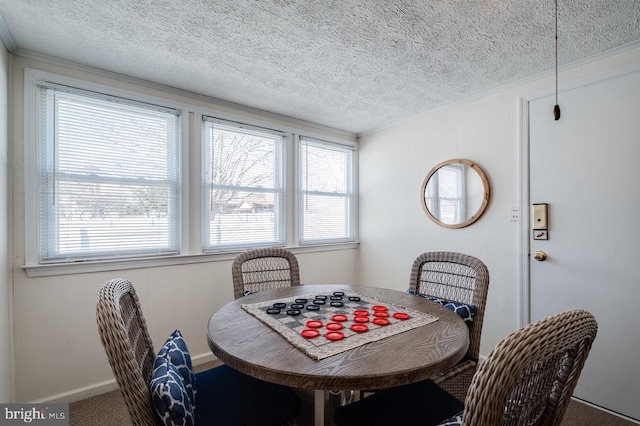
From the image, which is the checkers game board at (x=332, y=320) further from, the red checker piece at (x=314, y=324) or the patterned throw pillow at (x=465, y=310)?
the patterned throw pillow at (x=465, y=310)

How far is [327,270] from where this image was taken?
363 cm

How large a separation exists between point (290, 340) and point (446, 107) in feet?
8.86

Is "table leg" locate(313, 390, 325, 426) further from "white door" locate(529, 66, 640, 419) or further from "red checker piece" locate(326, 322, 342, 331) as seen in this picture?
"white door" locate(529, 66, 640, 419)

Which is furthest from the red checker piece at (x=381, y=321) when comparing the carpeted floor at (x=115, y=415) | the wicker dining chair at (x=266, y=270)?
the carpeted floor at (x=115, y=415)

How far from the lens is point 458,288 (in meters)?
2.02

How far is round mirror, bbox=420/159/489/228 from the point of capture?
275 cm

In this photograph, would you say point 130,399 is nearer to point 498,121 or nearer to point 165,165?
point 165,165

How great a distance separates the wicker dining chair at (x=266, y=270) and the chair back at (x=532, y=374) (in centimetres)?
182

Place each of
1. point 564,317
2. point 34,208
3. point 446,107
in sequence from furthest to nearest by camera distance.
Answer: point 446,107 → point 34,208 → point 564,317

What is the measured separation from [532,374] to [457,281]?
1.34 metres

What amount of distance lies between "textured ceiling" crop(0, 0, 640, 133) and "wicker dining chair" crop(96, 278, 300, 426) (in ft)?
4.95

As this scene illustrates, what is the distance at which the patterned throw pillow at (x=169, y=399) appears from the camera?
91 cm

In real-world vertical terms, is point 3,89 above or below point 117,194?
above

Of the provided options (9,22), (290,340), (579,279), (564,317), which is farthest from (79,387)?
(579,279)
